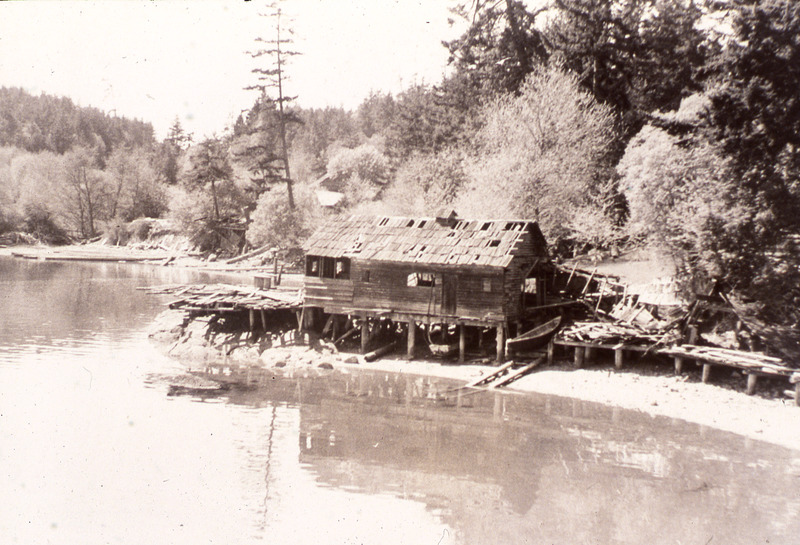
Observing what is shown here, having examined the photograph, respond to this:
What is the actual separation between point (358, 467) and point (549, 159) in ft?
93.4

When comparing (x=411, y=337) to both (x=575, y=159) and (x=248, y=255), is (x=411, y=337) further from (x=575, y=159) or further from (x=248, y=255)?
(x=248, y=255)

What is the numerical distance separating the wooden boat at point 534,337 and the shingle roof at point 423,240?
10.2 ft

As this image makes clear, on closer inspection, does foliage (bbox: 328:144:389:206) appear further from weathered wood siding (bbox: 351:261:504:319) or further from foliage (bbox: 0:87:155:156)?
foliage (bbox: 0:87:155:156)

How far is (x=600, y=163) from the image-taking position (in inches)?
1670

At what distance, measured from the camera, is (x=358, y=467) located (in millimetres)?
15773

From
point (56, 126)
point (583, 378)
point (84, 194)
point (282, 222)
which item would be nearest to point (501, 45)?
point (282, 222)

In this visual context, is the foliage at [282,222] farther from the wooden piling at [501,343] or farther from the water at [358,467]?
the wooden piling at [501,343]

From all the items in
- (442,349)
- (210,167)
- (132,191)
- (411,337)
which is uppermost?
(210,167)

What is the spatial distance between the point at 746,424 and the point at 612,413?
3747 millimetres

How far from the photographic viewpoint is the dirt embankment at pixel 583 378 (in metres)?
19.1

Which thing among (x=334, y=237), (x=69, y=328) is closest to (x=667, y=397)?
(x=334, y=237)

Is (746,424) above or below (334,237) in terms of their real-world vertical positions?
below

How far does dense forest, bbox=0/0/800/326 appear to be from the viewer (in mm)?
20391

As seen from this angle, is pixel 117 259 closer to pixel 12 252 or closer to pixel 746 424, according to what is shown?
pixel 12 252
